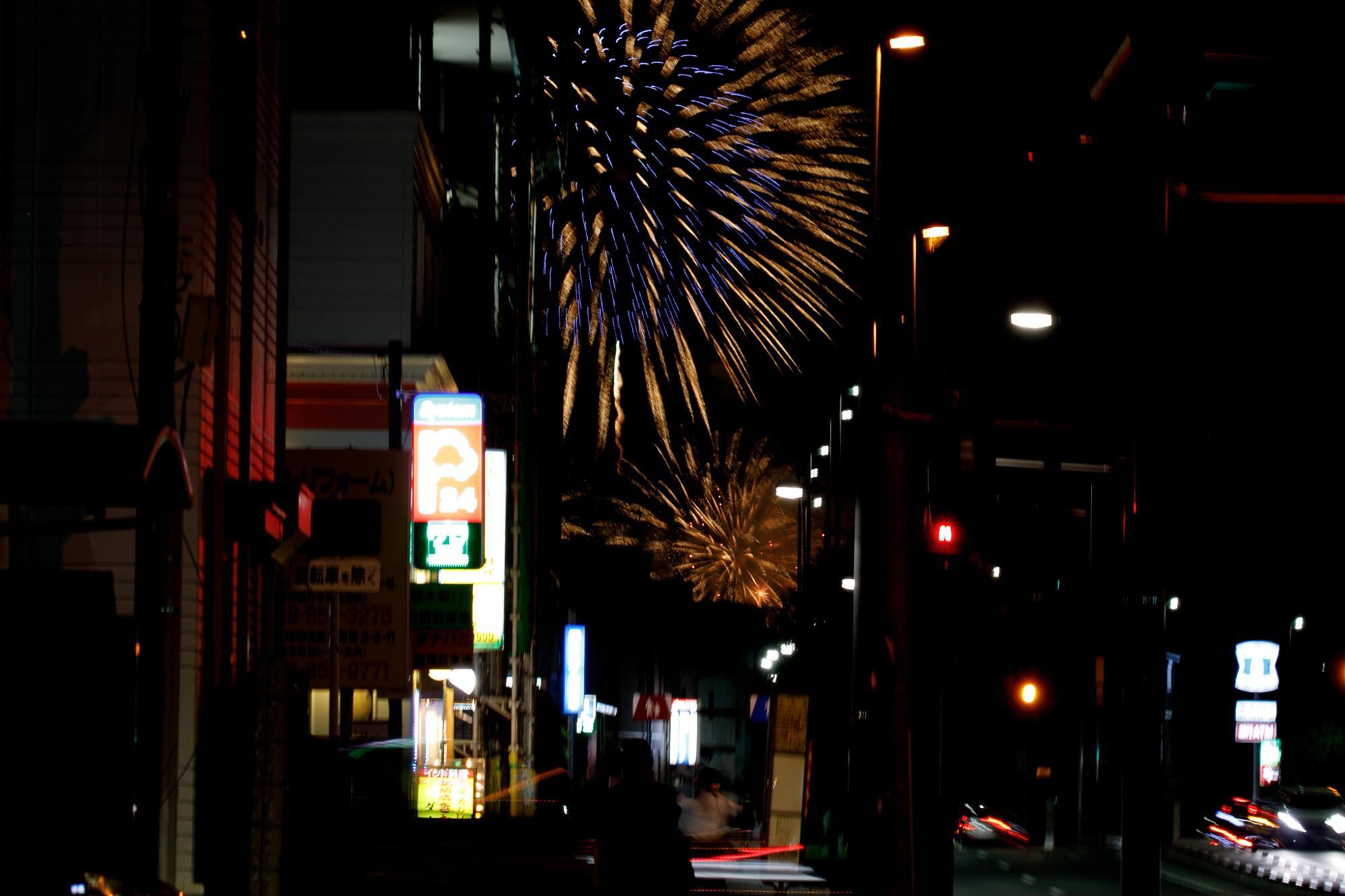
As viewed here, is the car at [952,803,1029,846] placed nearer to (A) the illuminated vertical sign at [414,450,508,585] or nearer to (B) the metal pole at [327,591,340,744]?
(A) the illuminated vertical sign at [414,450,508,585]

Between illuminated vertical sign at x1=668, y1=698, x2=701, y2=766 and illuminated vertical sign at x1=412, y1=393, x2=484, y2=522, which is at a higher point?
illuminated vertical sign at x1=412, y1=393, x2=484, y2=522

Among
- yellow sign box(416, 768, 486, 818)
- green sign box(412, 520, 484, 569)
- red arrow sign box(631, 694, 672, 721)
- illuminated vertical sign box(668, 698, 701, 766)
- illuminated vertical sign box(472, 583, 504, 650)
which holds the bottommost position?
illuminated vertical sign box(668, 698, 701, 766)

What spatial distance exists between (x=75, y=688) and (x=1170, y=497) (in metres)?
7.23

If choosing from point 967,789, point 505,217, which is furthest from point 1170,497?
point 967,789

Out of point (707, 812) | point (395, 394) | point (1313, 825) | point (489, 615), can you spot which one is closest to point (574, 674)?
point (489, 615)

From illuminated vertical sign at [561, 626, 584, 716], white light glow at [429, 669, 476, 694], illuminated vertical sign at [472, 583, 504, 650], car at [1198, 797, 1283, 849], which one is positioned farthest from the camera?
illuminated vertical sign at [561, 626, 584, 716]

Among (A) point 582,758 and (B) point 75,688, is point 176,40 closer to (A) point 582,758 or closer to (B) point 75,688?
(B) point 75,688

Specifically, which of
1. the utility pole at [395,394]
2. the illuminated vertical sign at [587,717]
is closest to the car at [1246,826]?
the utility pole at [395,394]

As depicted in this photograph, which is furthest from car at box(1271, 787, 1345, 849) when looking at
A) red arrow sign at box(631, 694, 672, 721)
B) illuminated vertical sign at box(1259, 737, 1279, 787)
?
red arrow sign at box(631, 694, 672, 721)

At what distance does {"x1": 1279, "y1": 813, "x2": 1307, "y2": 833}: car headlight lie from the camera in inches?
1171

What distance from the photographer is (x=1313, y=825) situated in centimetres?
2995

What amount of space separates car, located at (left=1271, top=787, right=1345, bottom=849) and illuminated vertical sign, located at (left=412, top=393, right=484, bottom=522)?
19.3 meters

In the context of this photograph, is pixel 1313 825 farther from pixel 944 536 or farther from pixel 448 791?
pixel 944 536

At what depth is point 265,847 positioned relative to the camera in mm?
10422
